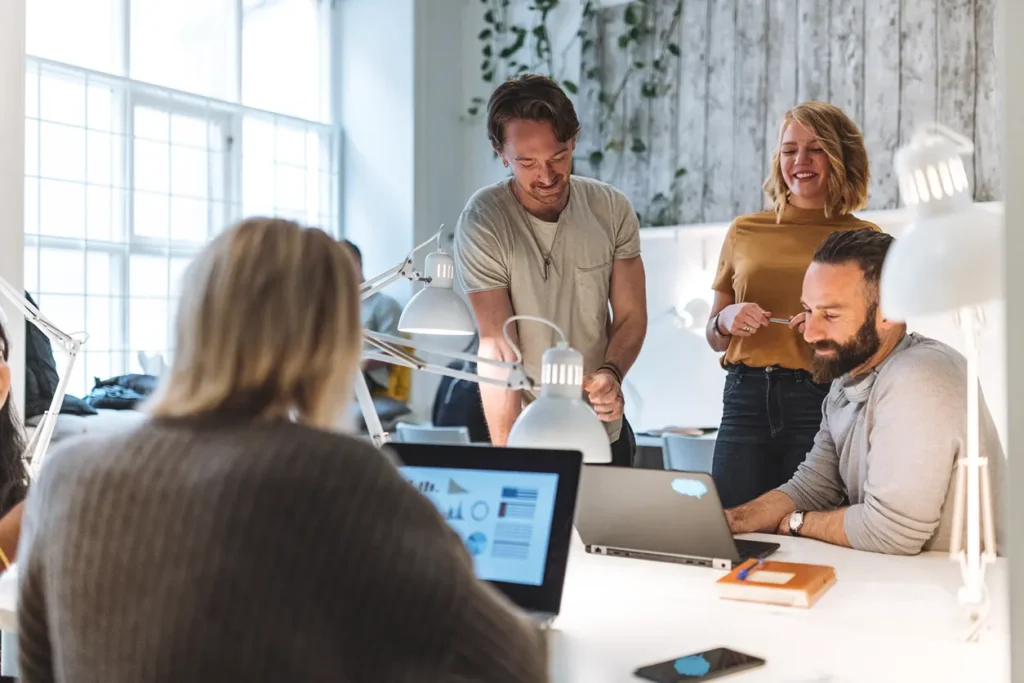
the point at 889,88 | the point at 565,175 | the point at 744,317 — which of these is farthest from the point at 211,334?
the point at 889,88

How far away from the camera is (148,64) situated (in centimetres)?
586

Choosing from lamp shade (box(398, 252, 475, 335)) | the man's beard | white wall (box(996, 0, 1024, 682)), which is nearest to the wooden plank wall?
the man's beard

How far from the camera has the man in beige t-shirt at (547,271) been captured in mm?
2713

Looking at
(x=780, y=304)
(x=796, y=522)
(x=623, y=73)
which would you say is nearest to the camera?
(x=796, y=522)

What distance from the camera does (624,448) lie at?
2779mm

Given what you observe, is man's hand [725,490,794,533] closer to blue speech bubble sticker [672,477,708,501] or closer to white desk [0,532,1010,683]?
white desk [0,532,1010,683]

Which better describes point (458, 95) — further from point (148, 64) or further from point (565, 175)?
point (565, 175)

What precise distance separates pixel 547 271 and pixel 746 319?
1.88ft

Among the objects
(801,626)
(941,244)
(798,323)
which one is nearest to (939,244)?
(941,244)

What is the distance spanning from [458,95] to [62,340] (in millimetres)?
4967

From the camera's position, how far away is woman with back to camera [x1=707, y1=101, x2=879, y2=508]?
2.78 m

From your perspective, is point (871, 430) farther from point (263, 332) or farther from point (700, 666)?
point (263, 332)

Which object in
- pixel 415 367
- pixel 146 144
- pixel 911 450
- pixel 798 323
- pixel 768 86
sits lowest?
pixel 911 450

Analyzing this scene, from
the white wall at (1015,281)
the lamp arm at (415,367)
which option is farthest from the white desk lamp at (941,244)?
the lamp arm at (415,367)
